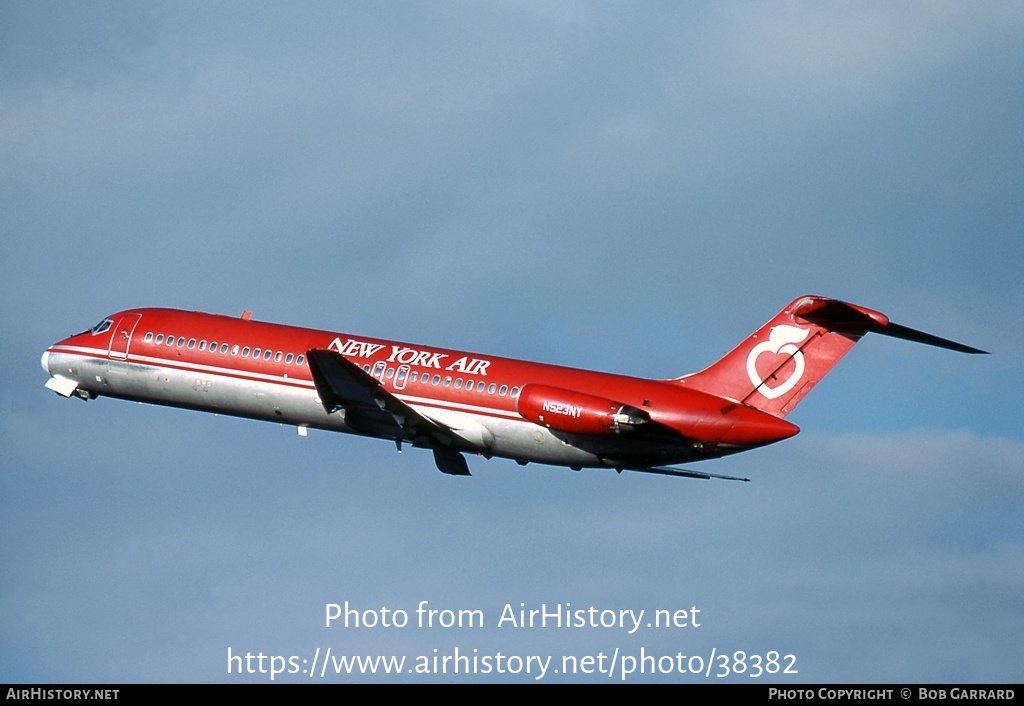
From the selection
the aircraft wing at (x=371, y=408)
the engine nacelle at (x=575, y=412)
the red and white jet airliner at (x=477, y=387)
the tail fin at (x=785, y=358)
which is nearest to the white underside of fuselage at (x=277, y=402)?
the red and white jet airliner at (x=477, y=387)

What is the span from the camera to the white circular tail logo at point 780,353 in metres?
52.7

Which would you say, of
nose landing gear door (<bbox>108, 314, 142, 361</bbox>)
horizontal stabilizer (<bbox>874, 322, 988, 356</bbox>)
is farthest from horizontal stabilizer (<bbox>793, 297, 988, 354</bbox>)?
nose landing gear door (<bbox>108, 314, 142, 361</bbox>)

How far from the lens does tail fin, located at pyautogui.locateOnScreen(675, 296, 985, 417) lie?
5234 centimetres

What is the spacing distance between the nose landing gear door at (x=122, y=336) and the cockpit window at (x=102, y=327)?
383 millimetres

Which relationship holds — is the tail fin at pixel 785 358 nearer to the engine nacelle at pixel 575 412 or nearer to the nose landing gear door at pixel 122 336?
the engine nacelle at pixel 575 412

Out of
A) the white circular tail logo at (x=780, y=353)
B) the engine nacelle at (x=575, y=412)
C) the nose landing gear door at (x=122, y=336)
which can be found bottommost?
the engine nacelle at (x=575, y=412)

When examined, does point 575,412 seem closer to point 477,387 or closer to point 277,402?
point 477,387

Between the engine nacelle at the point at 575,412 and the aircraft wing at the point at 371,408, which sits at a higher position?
the aircraft wing at the point at 371,408

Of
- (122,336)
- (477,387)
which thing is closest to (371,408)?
(477,387)

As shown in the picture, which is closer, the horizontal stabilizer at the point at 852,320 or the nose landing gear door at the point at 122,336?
the horizontal stabilizer at the point at 852,320

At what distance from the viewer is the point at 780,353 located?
5294 centimetres

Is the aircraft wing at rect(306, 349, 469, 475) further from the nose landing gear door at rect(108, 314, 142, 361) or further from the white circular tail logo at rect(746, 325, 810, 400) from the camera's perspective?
the white circular tail logo at rect(746, 325, 810, 400)
